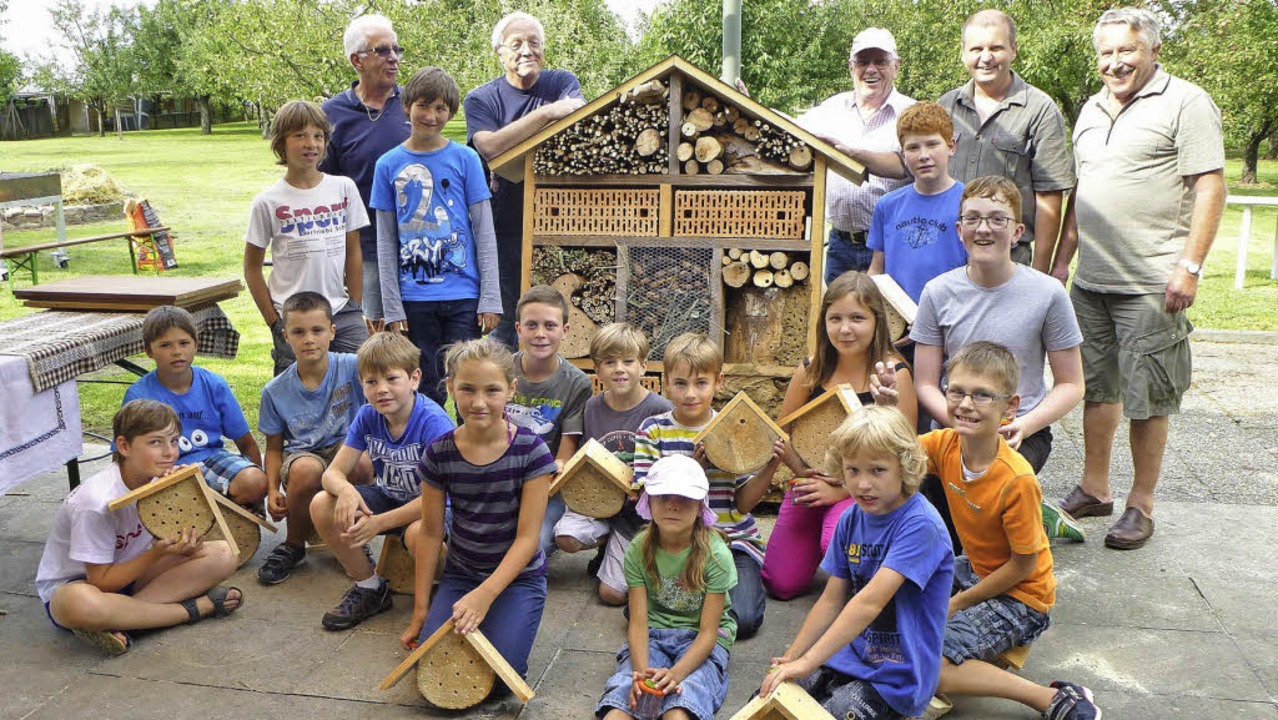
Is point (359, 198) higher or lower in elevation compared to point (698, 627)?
higher

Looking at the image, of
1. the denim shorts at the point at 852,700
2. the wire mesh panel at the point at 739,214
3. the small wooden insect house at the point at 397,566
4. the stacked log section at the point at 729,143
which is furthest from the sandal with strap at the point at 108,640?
the stacked log section at the point at 729,143

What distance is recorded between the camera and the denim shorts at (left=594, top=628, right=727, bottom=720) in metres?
3.01

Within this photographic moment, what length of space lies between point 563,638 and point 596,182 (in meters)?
2.25

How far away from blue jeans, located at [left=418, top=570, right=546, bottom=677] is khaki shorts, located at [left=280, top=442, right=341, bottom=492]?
1.03 meters

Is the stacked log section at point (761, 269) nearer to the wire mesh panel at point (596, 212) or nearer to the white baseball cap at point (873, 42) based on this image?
the wire mesh panel at point (596, 212)

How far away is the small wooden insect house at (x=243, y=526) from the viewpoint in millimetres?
4129

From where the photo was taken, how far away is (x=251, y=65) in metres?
30.2

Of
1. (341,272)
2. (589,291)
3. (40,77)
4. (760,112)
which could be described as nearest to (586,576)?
(589,291)

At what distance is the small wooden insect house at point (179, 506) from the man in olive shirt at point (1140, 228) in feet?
12.1

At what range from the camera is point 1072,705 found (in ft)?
9.97

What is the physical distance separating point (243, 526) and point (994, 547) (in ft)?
9.60

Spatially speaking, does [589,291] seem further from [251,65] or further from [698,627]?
[251,65]

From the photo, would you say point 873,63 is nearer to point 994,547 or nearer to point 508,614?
point 994,547

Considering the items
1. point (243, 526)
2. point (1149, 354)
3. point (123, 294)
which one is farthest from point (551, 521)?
point (1149, 354)
